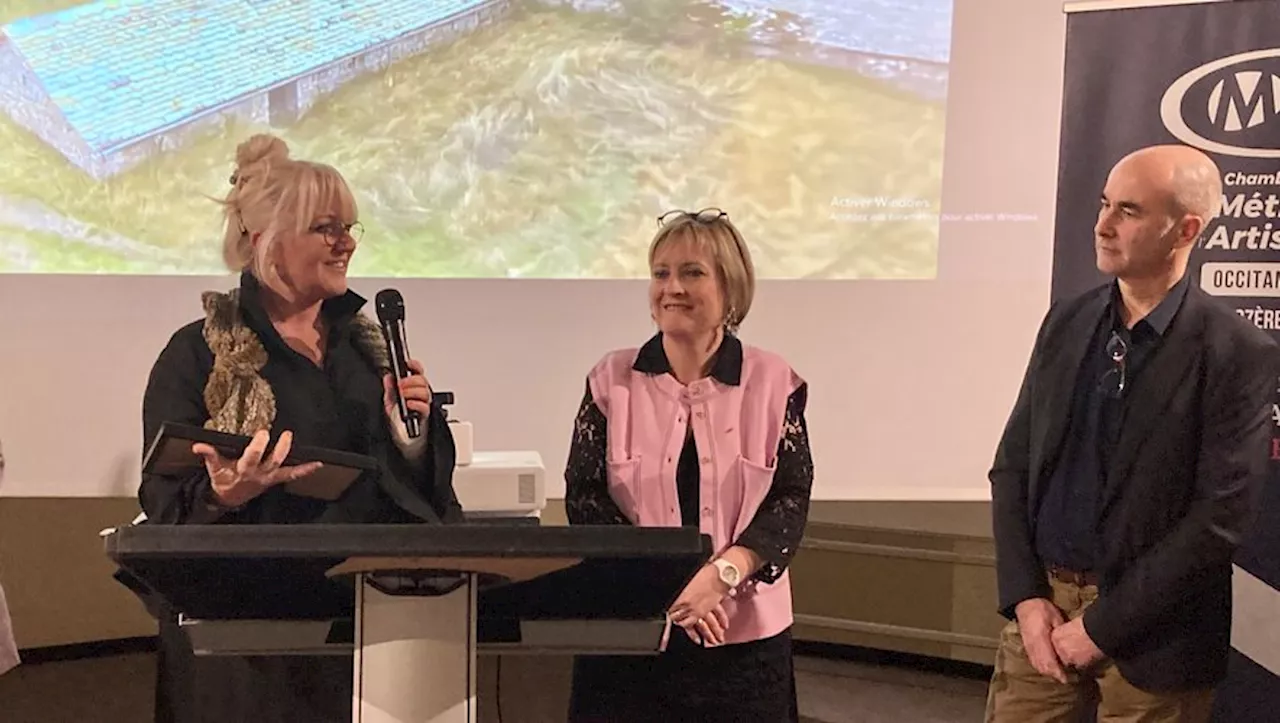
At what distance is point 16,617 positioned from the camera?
425cm

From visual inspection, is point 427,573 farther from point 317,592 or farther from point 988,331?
point 988,331

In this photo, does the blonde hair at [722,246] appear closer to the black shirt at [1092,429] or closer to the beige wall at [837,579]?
the black shirt at [1092,429]

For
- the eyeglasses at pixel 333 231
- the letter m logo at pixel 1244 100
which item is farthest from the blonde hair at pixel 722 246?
the letter m logo at pixel 1244 100

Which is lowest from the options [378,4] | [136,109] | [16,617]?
[16,617]

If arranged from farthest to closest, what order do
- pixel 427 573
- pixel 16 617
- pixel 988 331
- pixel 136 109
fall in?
pixel 16 617 < pixel 988 331 < pixel 136 109 < pixel 427 573

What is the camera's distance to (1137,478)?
2.12m

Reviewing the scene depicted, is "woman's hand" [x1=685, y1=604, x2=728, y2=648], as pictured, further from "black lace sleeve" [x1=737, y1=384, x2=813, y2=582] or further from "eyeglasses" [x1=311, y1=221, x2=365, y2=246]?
"eyeglasses" [x1=311, y1=221, x2=365, y2=246]

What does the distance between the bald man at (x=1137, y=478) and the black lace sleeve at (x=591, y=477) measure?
824 mm

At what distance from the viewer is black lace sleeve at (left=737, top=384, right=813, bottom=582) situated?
204 centimetres

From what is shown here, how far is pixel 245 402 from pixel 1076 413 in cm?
155

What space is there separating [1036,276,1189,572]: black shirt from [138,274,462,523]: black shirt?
118 cm

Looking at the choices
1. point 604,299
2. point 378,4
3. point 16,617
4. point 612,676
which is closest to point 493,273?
point 604,299

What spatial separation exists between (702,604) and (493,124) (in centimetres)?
149

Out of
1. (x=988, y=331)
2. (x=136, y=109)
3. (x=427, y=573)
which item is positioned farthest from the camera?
(x=988, y=331)
